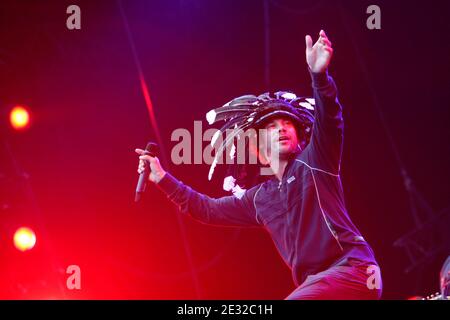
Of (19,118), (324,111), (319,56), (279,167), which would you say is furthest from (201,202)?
(19,118)

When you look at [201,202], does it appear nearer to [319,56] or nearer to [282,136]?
[282,136]

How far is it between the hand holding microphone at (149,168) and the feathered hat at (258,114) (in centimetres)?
37

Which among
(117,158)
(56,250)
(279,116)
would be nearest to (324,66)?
(279,116)

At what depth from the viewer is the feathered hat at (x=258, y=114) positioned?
345 cm

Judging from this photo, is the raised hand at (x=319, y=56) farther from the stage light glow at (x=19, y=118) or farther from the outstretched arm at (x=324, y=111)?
the stage light glow at (x=19, y=118)

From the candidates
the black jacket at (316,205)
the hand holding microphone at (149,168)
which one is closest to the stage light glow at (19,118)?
the hand holding microphone at (149,168)

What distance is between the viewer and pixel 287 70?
13.2 ft

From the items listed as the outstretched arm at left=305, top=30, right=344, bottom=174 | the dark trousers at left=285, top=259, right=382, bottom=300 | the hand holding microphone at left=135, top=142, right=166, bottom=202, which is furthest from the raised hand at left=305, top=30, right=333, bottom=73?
the hand holding microphone at left=135, top=142, right=166, bottom=202

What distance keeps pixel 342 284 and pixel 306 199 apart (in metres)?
0.48

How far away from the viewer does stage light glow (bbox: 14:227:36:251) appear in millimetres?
4184

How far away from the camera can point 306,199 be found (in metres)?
3.16

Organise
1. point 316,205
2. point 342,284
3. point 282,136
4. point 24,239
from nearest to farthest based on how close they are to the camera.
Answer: point 342,284 < point 316,205 < point 282,136 < point 24,239
